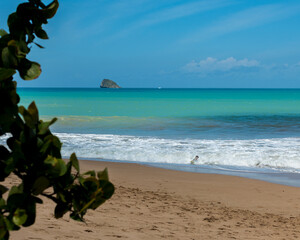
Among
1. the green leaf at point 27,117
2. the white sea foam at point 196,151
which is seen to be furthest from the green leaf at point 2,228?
the white sea foam at point 196,151

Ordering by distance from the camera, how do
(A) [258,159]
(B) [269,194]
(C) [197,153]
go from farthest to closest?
(C) [197,153], (A) [258,159], (B) [269,194]

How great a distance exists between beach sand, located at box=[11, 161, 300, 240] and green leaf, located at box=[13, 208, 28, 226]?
371 centimetres

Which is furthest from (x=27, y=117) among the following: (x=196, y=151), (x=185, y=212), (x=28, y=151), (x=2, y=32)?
(x=196, y=151)

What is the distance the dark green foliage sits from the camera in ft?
3.30

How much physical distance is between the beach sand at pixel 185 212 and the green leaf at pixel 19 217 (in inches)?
146

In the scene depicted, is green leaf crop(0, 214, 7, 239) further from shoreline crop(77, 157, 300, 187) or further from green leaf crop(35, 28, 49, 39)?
shoreline crop(77, 157, 300, 187)

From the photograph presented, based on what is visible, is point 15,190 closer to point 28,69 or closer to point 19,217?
point 19,217

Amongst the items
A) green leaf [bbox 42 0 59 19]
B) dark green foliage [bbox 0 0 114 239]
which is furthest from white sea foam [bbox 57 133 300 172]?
green leaf [bbox 42 0 59 19]

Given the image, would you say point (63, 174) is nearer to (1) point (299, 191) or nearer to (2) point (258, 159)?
(1) point (299, 191)

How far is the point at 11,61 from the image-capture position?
1050 millimetres

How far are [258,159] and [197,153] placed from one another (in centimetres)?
191

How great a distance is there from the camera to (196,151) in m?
12.9

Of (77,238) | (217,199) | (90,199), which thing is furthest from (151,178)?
(90,199)

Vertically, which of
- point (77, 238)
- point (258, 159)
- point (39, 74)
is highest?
point (39, 74)
